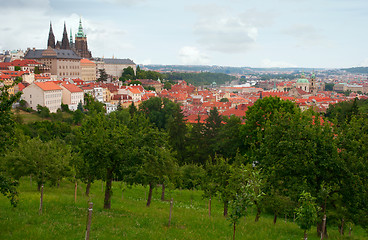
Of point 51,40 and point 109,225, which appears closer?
point 109,225

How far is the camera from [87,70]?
14100 cm

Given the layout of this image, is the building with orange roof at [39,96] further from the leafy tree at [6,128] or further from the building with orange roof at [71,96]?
the leafy tree at [6,128]

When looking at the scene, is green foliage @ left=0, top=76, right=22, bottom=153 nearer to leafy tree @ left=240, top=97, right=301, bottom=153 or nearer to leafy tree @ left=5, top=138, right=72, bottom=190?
leafy tree @ left=5, top=138, right=72, bottom=190

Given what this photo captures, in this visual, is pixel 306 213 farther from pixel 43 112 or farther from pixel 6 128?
pixel 43 112

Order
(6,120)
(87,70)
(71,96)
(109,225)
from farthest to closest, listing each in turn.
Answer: (87,70)
(71,96)
(109,225)
(6,120)

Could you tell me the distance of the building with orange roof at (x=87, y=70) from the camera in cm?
13838

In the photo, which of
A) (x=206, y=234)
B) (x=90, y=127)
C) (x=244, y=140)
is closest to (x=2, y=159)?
(x=90, y=127)

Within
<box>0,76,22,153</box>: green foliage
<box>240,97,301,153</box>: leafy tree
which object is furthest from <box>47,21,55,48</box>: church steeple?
<box>0,76,22,153</box>: green foliage

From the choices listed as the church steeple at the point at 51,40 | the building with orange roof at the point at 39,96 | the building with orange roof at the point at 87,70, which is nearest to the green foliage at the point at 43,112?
the building with orange roof at the point at 39,96

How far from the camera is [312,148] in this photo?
44.6ft

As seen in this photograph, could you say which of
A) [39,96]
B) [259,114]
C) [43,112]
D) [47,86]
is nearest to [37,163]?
[259,114]

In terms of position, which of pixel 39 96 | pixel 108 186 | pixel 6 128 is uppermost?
pixel 6 128

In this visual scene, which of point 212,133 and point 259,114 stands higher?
point 259,114

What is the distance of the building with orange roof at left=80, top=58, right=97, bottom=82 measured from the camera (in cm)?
13838
